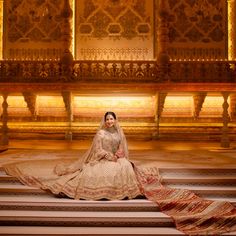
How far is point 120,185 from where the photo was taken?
4.35m

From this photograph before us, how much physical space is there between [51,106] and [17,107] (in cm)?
90

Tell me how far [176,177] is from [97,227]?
1.41m

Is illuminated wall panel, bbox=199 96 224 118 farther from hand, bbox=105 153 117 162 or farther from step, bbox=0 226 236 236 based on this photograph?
step, bbox=0 226 236 236

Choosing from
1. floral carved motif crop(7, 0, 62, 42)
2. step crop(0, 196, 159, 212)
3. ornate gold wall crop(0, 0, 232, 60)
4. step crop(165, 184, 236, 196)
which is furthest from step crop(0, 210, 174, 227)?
floral carved motif crop(7, 0, 62, 42)

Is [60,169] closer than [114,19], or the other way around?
[60,169]

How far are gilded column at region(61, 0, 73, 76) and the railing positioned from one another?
0.08 ft

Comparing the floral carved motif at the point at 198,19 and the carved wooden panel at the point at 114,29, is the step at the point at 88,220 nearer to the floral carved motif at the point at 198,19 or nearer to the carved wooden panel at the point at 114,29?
the carved wooden panel at the point at 114,29

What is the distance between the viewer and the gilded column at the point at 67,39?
349 inches

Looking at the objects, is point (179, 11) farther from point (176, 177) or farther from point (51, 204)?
point (51, 204)

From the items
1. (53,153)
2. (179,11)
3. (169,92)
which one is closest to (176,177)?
(53,153)

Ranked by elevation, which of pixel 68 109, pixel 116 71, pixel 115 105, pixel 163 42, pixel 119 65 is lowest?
pixel 68 109

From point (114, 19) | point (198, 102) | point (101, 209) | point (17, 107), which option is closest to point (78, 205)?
point (101, 209)

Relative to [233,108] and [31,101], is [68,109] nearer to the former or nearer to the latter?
[31,101]

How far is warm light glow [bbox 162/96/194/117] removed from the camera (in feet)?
32.2
